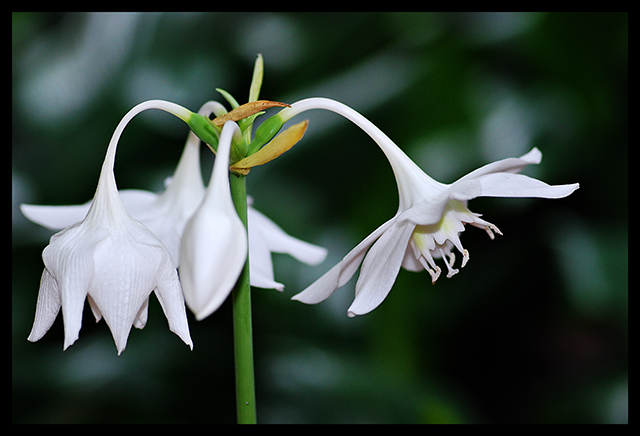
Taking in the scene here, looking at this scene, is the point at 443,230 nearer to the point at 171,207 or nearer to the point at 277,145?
the point at 277,145

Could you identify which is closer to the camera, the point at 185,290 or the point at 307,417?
the point at 185,290

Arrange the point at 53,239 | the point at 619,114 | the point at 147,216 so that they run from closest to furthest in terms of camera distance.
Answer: the point at 53,239
the point at 147,216
the point at 619,114

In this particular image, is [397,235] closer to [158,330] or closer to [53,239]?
[53,239]

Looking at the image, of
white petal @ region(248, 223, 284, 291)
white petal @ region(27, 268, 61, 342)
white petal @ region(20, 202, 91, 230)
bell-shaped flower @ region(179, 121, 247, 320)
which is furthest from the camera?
white petal @ region(20, 202, 91, 230)

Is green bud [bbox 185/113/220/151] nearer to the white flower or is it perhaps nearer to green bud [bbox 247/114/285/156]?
green bud [bbox 247/114/285/156]

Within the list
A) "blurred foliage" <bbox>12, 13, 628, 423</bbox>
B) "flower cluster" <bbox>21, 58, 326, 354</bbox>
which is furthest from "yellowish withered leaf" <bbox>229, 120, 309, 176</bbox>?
"blurred foliage" <bbox>12, 13, 628, 423</bbox>

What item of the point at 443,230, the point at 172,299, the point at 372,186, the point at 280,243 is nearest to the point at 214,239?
the point at 172,299

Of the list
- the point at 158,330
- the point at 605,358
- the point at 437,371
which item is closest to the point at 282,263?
the point at 158,330
